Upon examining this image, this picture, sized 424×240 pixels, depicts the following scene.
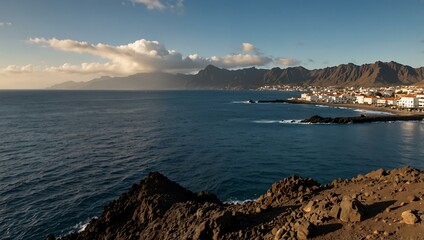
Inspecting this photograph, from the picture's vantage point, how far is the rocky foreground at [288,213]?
14734mm

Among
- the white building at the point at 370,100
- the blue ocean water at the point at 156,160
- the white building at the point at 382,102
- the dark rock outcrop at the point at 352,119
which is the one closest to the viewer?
the blue ocean water at the point at 156,160

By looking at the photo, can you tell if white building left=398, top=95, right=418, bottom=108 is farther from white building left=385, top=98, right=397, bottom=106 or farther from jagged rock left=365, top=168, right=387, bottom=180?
jagged rock left=365, top=168, right=387, bottom=180

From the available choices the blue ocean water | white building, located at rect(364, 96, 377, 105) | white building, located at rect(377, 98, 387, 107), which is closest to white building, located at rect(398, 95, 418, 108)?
white building, located at rect(377, 98, 387, 107)

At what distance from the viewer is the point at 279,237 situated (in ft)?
48.9

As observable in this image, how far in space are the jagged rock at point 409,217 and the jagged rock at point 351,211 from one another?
1850 millimetres

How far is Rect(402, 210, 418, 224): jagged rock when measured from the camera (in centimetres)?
1380

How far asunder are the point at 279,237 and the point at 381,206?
6066 mm

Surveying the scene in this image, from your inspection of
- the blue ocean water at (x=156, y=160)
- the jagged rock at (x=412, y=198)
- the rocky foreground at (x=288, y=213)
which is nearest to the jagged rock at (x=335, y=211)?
the rocky foreground at (x=288, y=213)

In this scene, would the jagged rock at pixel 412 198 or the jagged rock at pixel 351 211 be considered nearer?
the jagged rock at pixel 351 211

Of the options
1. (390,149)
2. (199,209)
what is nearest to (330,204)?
(199,209)

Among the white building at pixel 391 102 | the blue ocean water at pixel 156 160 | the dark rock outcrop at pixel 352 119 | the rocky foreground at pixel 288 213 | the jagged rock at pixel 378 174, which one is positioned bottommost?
the blue ocean water at pixel 156 160

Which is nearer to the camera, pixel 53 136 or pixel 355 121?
pixel 53 136

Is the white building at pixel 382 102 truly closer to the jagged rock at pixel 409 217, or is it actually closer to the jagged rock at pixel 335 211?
the jagged rock at pixel 335 211

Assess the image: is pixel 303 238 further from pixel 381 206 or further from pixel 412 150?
pixel 412 150
